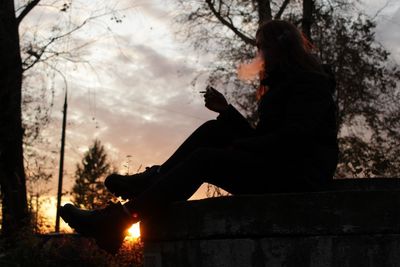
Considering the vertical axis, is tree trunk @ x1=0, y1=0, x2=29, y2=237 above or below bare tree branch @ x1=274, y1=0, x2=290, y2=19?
below

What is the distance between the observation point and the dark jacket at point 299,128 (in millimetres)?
3895

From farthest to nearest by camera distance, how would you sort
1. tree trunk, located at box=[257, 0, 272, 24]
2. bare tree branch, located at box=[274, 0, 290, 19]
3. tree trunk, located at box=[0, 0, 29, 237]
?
bare tree branch, located at box=[274, 0, 290, 19] < tree trunk, located at box=[257, 0, 272, 24] < tree trunk, located at box=[0, 0, 29, 237]

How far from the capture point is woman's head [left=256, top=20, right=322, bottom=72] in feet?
13.8

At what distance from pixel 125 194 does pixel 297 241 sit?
129 centimetres

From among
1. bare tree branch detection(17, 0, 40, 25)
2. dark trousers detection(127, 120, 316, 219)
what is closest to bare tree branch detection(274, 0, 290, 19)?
bare tree branch detection(17, 0, 40, 25)

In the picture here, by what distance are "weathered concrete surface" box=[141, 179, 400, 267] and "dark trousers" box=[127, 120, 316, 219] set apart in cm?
17

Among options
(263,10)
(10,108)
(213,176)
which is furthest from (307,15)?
(213,176)

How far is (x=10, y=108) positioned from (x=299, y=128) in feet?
32.0

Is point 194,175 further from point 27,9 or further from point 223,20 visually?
point 223,20

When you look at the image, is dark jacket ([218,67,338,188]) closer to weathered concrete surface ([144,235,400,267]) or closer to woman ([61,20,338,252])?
woman ([61,20,338,252])

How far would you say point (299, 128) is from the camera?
386 cm

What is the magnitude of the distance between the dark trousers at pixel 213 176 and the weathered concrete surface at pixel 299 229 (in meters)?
0.17

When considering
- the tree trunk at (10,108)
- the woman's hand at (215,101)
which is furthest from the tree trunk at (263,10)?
the woman's hand at (215,101)

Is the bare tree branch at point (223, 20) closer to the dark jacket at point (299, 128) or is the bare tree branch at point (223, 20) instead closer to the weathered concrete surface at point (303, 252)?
the dark jacket at point (299, 128)
